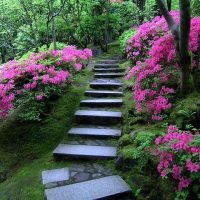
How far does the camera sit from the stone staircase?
4.12 metres

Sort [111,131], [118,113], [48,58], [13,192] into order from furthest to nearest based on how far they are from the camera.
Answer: [48,58] < [118,113] < [111,131] < [13,192]

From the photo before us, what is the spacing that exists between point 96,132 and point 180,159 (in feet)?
9.08

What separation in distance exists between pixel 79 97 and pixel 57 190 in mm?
3628

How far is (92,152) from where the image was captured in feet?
16.9

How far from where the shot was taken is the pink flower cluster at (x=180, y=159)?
3156 mm

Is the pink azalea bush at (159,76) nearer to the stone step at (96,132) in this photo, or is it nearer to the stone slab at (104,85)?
the stone step at (96,132)

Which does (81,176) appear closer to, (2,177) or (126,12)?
(2,177)

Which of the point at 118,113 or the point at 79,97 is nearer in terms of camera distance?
the point at 118,113

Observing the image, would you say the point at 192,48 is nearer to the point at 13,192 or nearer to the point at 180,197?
the point at 180,197

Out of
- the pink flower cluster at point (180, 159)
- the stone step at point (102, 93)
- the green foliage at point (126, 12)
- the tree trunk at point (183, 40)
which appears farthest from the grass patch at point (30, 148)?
the green foliage at point (126, 12)

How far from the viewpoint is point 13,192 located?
14.8ft

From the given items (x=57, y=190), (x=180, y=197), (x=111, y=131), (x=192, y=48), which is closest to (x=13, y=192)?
(x=57, y=190)

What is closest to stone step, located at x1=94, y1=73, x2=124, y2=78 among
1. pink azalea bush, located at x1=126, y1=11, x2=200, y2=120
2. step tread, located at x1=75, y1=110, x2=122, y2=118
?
step tread, located at x1=75, y1=110, x2=122, y2=118

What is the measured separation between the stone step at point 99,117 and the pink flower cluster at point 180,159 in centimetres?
276
